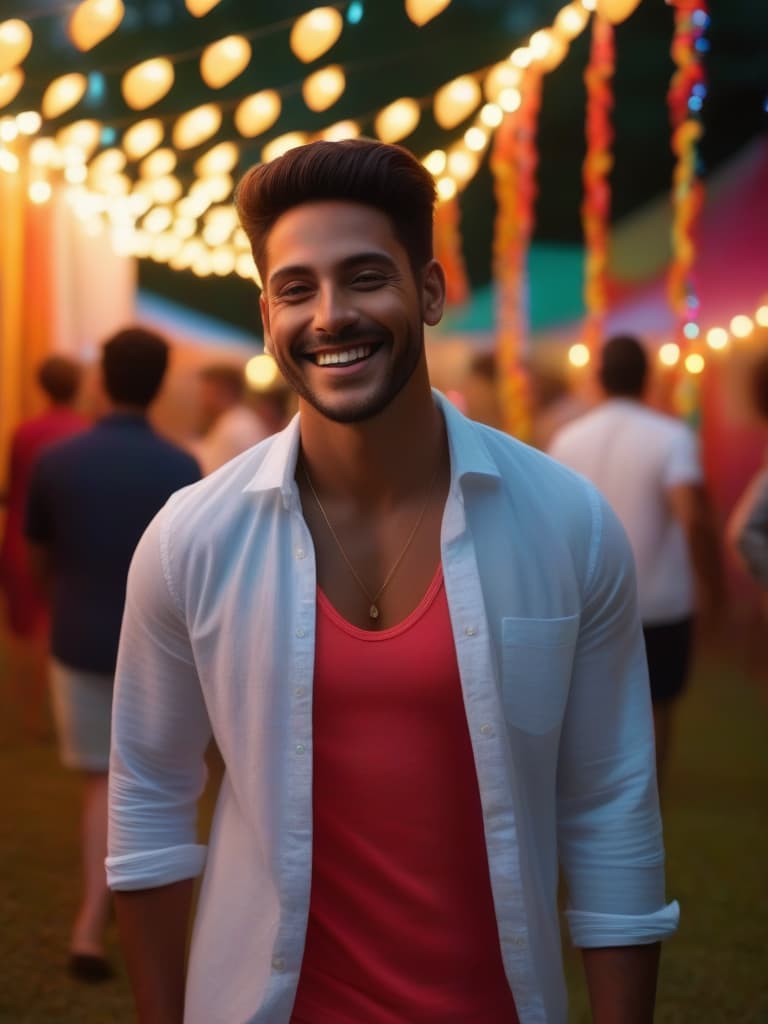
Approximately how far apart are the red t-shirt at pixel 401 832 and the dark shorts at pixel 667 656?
9.24 feet

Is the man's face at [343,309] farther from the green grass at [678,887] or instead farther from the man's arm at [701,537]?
the man's arm at [701,537]

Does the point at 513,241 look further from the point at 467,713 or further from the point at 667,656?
the point at 467,713

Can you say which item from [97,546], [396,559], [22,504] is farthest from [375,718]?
[22,504]

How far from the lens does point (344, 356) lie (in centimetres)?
166

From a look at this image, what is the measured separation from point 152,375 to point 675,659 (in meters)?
1.87

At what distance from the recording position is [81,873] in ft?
15.3

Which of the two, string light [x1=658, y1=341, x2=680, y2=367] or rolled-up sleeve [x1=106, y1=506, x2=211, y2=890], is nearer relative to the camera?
rolled-up sleeve [x1=106, y1=506, x2=211, y2=890]

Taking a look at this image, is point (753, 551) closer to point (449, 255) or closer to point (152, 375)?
point (152, 375)

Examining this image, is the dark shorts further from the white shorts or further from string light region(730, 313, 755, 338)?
string light region(730, 313, 755, 338)

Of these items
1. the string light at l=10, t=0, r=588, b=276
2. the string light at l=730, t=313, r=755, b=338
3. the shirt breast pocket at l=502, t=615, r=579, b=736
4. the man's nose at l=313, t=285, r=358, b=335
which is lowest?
the shirt breast pocket at l=502, t=615, r=579, b=736

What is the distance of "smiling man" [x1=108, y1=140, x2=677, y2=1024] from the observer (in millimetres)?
1633

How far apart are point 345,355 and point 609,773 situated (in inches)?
23.0

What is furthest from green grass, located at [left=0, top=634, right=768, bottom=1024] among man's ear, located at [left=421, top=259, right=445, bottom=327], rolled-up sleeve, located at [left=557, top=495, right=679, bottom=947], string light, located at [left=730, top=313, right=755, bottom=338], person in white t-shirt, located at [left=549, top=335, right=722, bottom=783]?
string light, located at [left=730, top=313, right=755, bottom=338]

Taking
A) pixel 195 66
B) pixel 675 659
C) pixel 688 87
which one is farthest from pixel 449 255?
pixel 675 659
